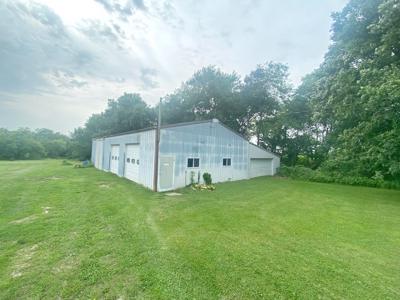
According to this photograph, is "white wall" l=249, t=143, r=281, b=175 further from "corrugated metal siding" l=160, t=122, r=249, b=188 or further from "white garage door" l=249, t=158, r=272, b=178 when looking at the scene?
"corrugated metal siding" l=160, t=122, r=249, b=188

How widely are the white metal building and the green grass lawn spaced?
152 inches

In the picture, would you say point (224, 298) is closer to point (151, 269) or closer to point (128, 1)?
point (151, 269)

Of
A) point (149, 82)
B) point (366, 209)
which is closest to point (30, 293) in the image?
point (366, 209)

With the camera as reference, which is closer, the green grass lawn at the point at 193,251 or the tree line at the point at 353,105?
the green grass lawn at the point at 193,251

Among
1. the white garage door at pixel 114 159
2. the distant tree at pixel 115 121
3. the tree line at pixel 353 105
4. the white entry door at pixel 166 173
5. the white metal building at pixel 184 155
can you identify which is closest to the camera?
the tree line at pixel 353 105

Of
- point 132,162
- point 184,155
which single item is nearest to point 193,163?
point 184,155

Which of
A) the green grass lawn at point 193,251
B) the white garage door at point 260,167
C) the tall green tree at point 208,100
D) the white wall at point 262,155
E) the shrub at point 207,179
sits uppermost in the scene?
the tall green tree at point 208,100

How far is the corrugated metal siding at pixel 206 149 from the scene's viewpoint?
475 inches

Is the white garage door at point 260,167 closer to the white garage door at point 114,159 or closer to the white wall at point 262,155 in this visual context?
the white wall at point 262,155

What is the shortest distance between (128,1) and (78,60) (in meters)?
6.34

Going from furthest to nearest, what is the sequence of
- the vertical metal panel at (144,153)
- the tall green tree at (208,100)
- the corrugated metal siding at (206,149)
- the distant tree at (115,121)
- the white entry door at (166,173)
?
the distant tree at (115,121) < the tall green tree at (208,100) < the corrugated metal siding at (206,149) < the vertical metal panel at (144,153) < the white entry door at (166,173)

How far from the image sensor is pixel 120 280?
336 cm

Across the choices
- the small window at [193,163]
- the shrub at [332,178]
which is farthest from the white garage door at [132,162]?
the shrub at [332,178]

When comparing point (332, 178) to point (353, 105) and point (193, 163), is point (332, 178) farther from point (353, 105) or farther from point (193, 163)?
point (193, 163)
